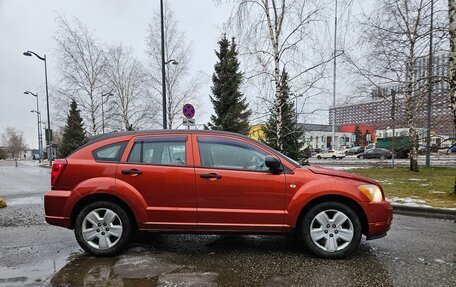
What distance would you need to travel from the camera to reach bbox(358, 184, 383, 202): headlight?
14.1ft

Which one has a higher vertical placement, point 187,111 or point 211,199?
point 187,111

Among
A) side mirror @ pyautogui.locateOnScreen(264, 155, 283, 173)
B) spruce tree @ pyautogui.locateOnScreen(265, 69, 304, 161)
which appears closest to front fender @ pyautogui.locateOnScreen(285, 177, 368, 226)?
side mirror @ pyautogui.locateOnScreen(264, 155, 283, 173)

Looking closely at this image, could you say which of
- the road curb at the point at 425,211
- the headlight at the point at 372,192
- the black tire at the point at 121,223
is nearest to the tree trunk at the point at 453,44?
the road curb at the point at 425,211

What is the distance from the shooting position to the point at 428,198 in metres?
8.98

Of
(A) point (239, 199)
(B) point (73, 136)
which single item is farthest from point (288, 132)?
(B) point (73, 136)

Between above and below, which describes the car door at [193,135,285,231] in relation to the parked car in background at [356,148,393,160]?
above

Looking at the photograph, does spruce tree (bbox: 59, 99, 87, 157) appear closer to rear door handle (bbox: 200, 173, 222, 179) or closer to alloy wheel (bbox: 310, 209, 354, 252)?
rear door handle (bbox: 200, 173, 222, 179)

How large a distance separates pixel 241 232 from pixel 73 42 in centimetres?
2824

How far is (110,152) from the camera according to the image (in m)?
4.48

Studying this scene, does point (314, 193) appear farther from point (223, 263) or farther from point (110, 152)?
point (110, 152)

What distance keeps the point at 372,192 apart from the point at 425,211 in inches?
169

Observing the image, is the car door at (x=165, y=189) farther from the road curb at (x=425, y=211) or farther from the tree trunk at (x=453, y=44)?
the tree trunk at (x=453, y=44)

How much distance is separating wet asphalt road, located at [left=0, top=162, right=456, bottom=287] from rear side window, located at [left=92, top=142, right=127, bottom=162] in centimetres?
134

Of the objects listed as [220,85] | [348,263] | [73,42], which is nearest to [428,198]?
[348,263]
